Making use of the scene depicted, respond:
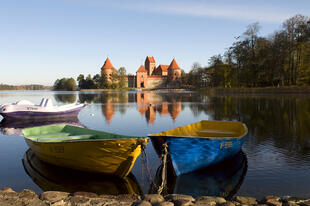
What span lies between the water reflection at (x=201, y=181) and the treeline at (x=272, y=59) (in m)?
56.1

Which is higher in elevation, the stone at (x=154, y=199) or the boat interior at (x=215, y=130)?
the boat interior at (x=215, y=130)

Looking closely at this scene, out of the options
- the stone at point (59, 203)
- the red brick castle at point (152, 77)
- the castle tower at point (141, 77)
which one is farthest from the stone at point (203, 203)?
the castle tower at point (141, 77)

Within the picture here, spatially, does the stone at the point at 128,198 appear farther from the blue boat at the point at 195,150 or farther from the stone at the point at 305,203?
the stone at the point at 305,203

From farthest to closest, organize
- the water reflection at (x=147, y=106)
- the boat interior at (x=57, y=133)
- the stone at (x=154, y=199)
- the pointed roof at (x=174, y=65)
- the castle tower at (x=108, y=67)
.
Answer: the pointed roof at (x=174, y=65), the castle tower at (x=108, y=67), the water reflection at (x=147, y=106), the boat interior at (x=57, y=133), the stone at (x=154, y=199)

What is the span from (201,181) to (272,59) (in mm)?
59903

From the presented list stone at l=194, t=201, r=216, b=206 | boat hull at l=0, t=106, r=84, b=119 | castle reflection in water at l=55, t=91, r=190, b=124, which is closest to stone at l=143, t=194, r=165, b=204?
stone at l=194, t=201, r=216, b=206

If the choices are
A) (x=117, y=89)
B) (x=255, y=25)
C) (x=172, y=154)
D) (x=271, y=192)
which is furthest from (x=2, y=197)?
(x=117, y=89)

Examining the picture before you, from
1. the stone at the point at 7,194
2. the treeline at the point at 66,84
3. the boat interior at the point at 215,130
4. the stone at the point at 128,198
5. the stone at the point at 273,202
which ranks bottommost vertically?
the stone at the point at 128,198

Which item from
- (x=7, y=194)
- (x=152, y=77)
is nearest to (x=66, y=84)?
(x=152, y=77)

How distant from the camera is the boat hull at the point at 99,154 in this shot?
6.92 metres

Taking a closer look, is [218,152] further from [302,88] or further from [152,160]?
[302,88]

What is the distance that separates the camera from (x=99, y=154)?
719 cm

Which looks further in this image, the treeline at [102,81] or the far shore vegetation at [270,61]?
the treeline at [102,81]

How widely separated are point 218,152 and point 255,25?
213 feet
